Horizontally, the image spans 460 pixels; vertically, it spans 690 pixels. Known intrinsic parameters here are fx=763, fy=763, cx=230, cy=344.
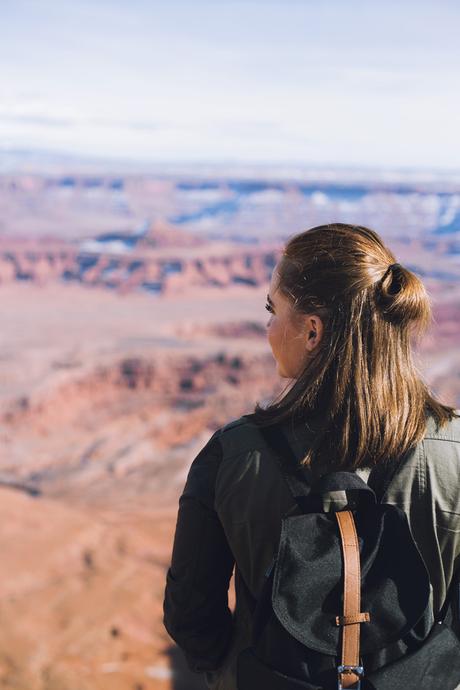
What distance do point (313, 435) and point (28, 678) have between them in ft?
24.5

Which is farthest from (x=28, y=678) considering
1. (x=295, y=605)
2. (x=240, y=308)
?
(x=240, y=308)

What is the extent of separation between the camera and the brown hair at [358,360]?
112 cm

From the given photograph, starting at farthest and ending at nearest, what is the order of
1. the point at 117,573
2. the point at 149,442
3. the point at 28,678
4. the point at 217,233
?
the point at 217,233 → the point at 149,442 → the point at 117,573 → the point at 28,678

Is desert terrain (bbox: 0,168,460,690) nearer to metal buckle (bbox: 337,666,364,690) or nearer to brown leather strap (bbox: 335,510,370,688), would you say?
brown leather strap (bbox: 335,510,370,688)

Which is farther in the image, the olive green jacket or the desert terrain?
the desert terrain

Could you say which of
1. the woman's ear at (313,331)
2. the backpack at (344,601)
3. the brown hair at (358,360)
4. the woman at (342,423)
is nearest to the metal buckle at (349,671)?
the backpack at (344,601)

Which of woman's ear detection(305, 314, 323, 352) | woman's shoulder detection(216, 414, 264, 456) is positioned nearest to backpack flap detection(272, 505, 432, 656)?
woman's shoulder detection(216, 414, 264, 456)

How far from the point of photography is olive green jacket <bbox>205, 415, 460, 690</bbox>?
112 centimetres

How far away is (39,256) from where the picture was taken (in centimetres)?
4597

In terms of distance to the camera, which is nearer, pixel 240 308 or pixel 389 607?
pixel 389 607

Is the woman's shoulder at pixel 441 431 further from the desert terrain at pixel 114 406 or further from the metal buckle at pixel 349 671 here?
the metal buckle at pixel 349 671

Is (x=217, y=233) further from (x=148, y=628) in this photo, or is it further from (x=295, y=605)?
(x=295, y=605)

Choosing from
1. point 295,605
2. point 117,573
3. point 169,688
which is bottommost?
point 117,573

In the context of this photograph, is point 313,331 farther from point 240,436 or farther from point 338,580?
point 338,580
